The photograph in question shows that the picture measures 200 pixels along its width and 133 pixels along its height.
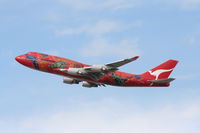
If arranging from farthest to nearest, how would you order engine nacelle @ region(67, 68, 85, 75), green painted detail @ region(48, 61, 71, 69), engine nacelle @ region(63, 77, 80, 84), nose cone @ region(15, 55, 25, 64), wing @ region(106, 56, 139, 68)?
engine nacelle @ region(63, 77, 80, 84) < nose cone @ region(15, 55, 25, 64) < green painted detail @ region(48, 61, 71, 69) < engine nacelle @ region(67, 68, 85, 75) < wing @ region(106, 56, 139, 68)

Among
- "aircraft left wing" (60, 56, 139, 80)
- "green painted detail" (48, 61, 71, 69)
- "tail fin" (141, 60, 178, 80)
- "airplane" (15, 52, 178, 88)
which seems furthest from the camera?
"tail fin" (141, 60, 178, 80)

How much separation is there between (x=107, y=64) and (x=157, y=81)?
41.5 ft

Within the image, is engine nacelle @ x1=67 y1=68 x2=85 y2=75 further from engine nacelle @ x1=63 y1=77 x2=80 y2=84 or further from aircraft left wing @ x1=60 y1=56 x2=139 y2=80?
engine nacelle @ x1=63 y1=77 x2=80 y2=84

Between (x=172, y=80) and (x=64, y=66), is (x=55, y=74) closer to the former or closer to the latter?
(x=64, y=66)

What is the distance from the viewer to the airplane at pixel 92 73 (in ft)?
251

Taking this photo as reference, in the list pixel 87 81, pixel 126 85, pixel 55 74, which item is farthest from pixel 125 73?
pixel 55 74

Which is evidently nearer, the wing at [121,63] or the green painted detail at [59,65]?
the wing at [121,63]

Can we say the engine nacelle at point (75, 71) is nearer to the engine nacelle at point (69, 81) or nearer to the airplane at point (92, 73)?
the airplane at point (92, 73)

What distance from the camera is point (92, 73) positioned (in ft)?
254

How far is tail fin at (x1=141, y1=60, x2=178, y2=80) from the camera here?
85812mm

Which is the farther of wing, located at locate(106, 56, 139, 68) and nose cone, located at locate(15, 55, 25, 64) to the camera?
nose cone, located at locate(15, 55, 25, 64)

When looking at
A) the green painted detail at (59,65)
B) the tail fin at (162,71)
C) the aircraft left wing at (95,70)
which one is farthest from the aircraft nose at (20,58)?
the tail fin at (162,71)

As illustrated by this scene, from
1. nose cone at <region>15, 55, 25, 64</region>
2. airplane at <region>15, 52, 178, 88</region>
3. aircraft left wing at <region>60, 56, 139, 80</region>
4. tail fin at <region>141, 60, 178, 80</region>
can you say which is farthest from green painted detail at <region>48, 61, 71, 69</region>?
tail fin at <region>141, 60, 178, 80</region>

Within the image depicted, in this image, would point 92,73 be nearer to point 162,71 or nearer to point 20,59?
point 20,59
